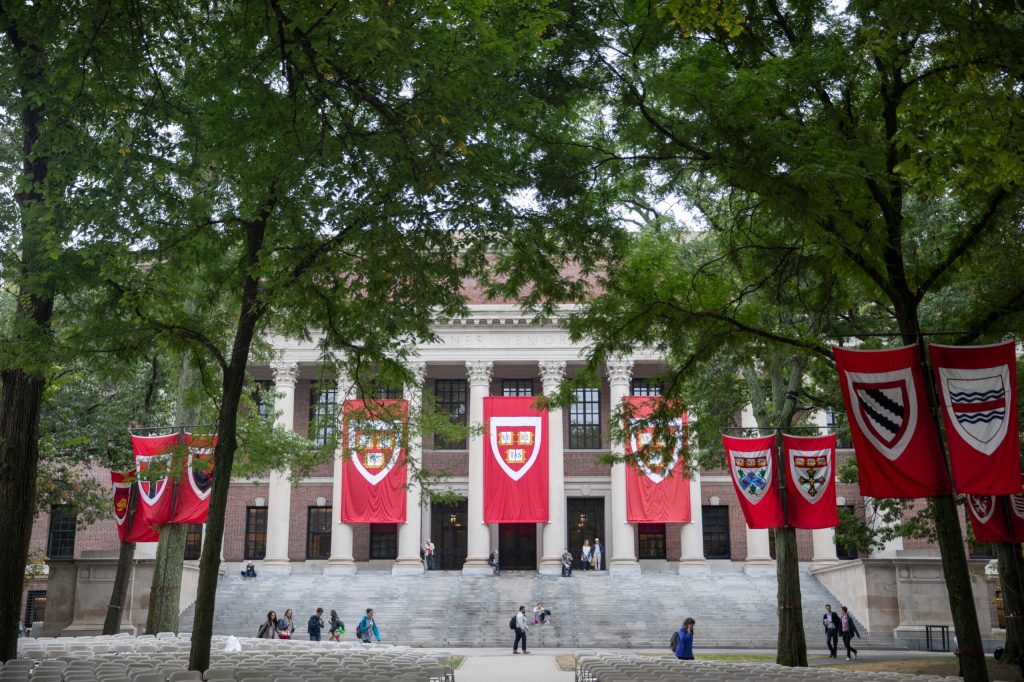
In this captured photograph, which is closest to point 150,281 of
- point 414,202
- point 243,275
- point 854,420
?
point 243,275

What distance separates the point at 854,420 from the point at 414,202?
20.8ft

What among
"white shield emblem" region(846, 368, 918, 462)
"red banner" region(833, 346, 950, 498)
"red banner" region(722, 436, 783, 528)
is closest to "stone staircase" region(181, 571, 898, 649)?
"red banner" region(722, 436, 783, 528)

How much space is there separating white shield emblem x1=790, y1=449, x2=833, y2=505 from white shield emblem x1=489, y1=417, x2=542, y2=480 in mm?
19262

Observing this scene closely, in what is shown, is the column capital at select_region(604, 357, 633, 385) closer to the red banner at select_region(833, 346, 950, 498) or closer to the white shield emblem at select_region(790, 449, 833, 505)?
the white shield emblem at select_region(790, 449, 833, 505)

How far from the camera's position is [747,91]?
10.7 metres

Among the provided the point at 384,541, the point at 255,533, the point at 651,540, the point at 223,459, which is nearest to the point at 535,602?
the point at 651,540

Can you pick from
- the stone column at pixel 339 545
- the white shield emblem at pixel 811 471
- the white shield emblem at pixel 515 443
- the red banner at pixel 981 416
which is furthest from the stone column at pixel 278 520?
the red banner at pixel 981 416

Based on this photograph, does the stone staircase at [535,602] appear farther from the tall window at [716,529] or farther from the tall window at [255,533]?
the tall window at [716,529]

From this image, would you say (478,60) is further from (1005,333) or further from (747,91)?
(1005,333)

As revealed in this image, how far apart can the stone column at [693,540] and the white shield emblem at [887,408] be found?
96.6 ft

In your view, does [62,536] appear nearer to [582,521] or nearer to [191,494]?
[582,521]

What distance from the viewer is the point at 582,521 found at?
45.8 m

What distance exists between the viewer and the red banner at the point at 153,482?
20.5 m

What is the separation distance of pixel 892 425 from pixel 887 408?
226 millimetres
